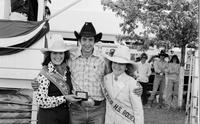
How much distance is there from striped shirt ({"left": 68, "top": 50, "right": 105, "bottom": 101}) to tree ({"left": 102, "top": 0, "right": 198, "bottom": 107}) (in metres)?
8.03

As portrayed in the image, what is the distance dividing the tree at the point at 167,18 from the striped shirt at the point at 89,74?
8032 millimetres

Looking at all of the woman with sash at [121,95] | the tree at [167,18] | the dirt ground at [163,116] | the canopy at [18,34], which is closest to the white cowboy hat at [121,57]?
the woman with sash at [121,95]

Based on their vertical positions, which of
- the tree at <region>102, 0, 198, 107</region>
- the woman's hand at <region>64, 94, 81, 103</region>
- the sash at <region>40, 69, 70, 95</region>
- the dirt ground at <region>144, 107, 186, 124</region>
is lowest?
the dirt ground at <region>144, 107, 186, 124</region>

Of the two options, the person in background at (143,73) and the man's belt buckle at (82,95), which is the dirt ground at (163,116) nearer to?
the person in background at (143,73)

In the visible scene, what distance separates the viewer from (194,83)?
704 centimetres

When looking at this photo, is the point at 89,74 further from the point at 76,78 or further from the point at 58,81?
the point at 58,81

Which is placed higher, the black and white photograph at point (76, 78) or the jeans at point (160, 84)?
the black and white photograph at point (76, 78)

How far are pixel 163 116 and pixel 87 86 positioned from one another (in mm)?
6507

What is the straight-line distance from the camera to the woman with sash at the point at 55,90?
3984mm

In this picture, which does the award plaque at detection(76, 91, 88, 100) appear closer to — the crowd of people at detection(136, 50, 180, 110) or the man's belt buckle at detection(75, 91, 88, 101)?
the man's belt buckle at detection(75, 91, 88, 101)

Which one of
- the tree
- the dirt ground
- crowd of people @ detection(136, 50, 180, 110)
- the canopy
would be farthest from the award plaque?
the tree

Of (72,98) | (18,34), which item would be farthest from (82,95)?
(18,34)

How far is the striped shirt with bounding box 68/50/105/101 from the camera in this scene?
404cm

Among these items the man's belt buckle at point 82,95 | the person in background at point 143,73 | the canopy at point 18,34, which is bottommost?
the person in background at point 143,73
